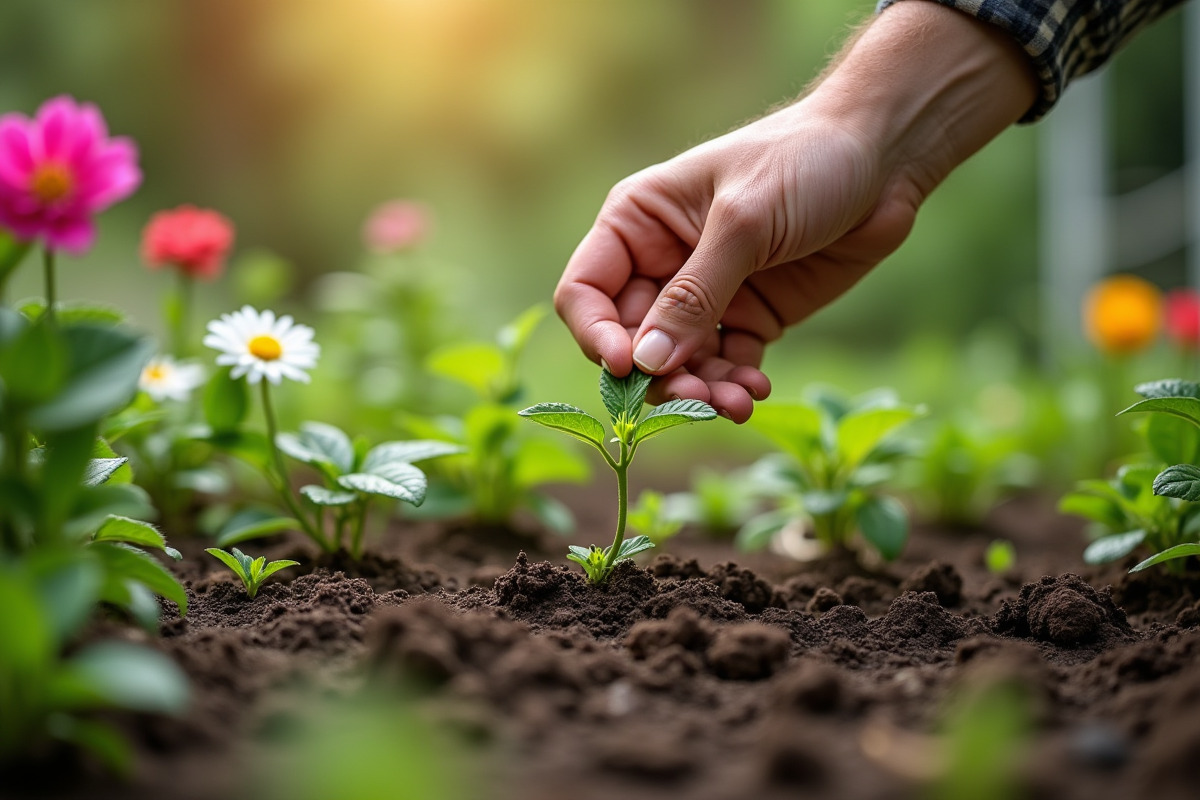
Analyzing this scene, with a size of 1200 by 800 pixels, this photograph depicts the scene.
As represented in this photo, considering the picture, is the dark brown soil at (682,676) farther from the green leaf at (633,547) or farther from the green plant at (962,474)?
the green plant at (962,474)

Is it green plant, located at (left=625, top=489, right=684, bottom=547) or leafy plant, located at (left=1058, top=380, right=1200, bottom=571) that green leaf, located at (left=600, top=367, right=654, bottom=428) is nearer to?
green plant, located at (left=625, top=489, right=684, bottom=547)

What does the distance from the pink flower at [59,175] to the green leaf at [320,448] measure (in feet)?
1.70

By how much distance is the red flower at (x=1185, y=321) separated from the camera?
93.4 inches

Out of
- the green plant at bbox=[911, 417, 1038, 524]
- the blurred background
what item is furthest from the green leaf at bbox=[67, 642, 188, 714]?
the blurred background

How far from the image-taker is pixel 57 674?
2.28 ft

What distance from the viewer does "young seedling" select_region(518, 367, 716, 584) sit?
1106mm

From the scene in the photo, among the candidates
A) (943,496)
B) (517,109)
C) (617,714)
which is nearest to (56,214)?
(617,714)

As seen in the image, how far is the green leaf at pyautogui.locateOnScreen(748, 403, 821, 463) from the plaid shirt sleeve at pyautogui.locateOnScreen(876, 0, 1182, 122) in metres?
0.67

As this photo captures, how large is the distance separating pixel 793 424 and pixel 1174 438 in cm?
57

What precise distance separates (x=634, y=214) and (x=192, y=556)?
90 centimetres

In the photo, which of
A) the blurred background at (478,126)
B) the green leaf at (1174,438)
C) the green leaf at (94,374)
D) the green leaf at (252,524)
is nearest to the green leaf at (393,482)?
the green leaf at (252,524)

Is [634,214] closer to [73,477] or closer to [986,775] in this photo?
[73,477]

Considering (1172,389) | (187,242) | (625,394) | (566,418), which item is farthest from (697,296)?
(187,242)

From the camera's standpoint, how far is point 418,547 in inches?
66.6
